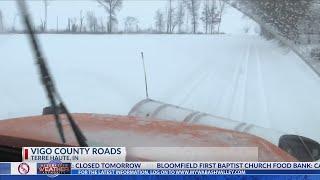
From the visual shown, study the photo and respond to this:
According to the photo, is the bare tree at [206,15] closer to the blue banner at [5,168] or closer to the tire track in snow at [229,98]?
the tire track in snow at [229,98]

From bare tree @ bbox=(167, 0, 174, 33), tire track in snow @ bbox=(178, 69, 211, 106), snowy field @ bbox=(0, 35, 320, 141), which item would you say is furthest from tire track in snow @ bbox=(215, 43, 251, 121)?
bare tree @ bbox=(167, 0, 174, 33)

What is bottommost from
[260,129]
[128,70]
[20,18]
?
[260,129]

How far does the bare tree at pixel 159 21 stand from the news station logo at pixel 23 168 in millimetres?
775

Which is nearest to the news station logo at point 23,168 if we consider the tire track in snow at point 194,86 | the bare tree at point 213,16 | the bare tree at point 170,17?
the tire track in snow at point 194,86

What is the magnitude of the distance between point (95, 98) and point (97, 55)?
0.59 ft

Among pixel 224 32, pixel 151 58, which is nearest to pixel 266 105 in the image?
pixel 224 32

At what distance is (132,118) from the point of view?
2748 millimetres

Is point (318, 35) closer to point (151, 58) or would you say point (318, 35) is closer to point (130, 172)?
point (151, 58)

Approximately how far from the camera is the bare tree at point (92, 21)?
8.57 ft

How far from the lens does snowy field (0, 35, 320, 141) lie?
2.60m

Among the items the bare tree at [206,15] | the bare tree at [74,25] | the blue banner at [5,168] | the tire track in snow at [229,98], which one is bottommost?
the blue banner at [5,168]

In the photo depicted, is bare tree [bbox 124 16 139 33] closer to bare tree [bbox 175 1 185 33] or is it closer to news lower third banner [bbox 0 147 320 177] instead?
bare tree [bbox 175 1 185 33]

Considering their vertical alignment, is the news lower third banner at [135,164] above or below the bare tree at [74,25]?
below

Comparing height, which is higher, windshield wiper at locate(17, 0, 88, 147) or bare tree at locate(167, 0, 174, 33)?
bare tree at locate(167, 0, 174, 33)
